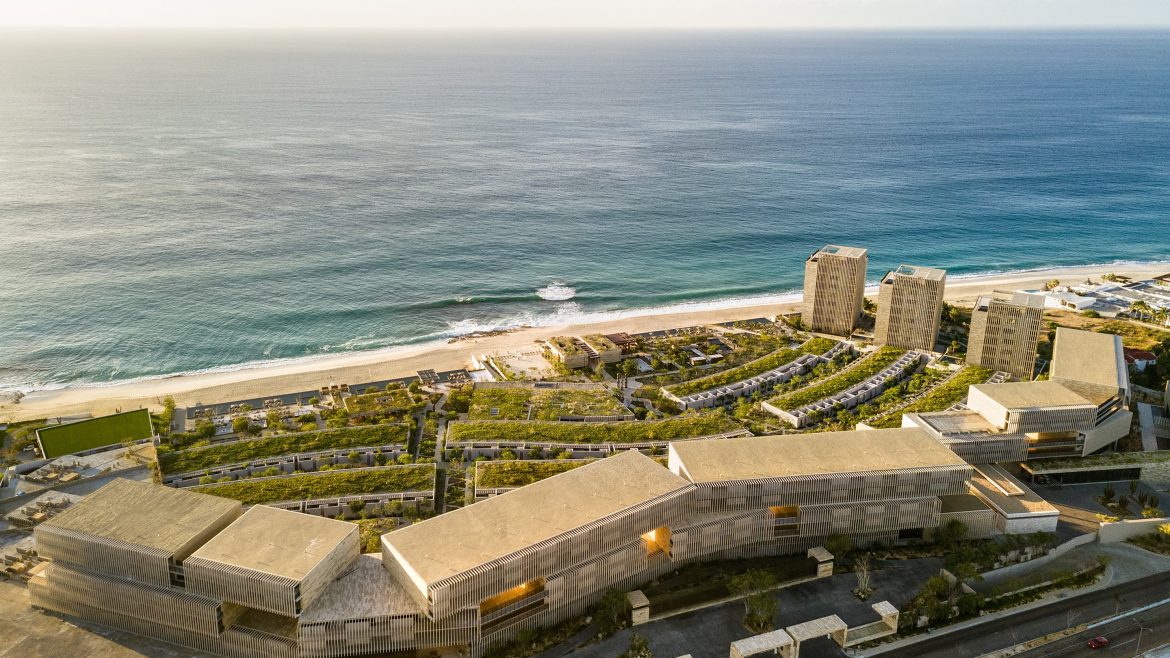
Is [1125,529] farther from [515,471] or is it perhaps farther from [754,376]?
[515,471]

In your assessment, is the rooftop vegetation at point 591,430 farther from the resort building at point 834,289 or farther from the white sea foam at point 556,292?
the white sea foam at point 556,292

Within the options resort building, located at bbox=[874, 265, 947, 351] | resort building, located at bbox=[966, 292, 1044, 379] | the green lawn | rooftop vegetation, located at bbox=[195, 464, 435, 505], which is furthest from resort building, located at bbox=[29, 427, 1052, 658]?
resort building, located at bbox=[874, 265, 947, 351]

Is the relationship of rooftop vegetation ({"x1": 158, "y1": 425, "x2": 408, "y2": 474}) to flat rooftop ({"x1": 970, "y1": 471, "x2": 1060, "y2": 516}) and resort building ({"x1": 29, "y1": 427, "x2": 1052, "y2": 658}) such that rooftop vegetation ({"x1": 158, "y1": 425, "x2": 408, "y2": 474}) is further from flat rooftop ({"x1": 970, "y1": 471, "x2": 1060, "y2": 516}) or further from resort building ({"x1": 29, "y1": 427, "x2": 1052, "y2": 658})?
flat rooftop ({"x1": 970, "y1": 471, "x2": 1060, "y2": 516})

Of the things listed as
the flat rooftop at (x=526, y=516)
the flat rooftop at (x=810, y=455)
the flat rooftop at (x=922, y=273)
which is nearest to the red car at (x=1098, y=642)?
the flat rooftop at (x=810, y=455)

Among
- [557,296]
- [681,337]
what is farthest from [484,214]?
[681,337]

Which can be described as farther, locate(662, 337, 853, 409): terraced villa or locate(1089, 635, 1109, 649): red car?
locate(662, 337, 853, 409): terraced villa

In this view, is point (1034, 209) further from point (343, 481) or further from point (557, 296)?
point (343, 481)
